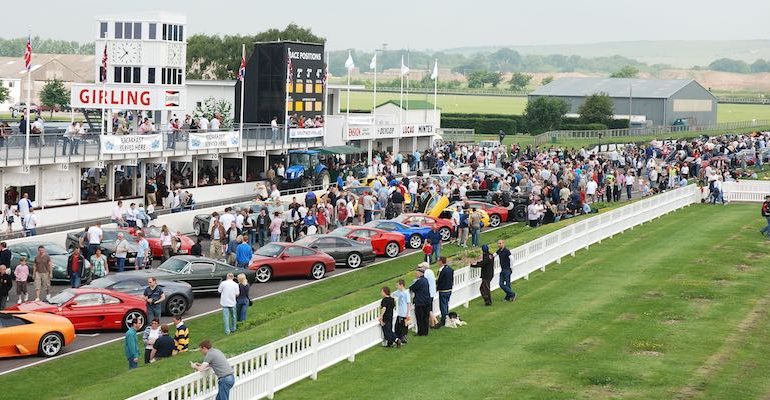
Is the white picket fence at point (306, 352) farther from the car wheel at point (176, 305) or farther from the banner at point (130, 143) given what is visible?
the banner at point (130, 143)

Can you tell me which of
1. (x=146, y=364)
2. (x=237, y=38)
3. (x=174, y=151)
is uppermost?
(x=237, y=38)

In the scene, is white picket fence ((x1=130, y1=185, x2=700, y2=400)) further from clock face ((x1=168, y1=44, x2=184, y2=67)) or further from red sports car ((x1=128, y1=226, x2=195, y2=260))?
clock face ((x1=168, y1=44, x2=184, y2=67))

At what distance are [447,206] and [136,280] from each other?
62.8 ft

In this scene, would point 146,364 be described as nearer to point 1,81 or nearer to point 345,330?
point 345,330

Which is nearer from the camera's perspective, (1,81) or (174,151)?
(174,151)

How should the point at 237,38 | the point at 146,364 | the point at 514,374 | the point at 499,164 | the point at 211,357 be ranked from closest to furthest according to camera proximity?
the point at 211,357 < the point at 514,374 < the point at 146,364 < the point at 499,164 < the point at 237,38

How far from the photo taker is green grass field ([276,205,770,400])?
62.4 feet

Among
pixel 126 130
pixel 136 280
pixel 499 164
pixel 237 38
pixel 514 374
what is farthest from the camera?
pixel 237 38

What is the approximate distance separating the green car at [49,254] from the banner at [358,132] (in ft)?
109

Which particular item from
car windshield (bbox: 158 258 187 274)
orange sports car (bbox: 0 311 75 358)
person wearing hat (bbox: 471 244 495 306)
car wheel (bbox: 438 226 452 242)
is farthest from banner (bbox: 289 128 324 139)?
orange sports car (bbox: 0 311 75 358)

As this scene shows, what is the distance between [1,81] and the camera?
144875 millimetres

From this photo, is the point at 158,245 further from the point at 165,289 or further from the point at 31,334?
the point at 31,334

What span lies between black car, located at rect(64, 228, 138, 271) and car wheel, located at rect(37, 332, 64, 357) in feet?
34.5

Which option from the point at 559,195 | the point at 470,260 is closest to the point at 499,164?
the point at 559,195
